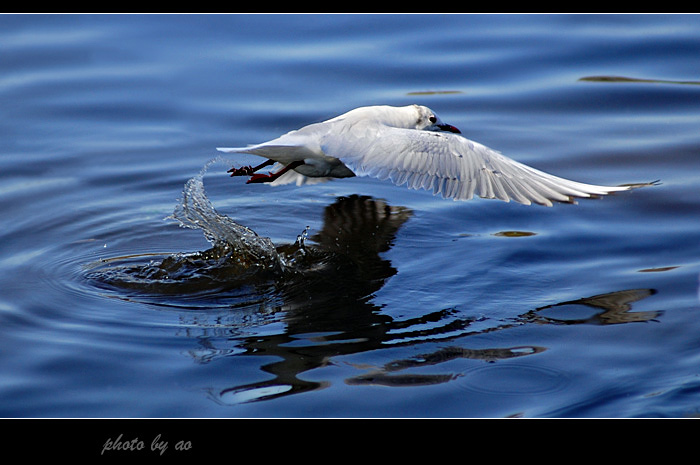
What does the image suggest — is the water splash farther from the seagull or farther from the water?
the seagull

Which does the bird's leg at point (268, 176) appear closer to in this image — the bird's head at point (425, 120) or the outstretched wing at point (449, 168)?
the outstretched wing at point (449, 168)

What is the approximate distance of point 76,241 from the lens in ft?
20.8

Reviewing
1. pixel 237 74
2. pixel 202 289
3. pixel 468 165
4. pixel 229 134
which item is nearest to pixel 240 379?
pixel 202 289

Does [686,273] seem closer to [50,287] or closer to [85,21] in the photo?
[50,287]

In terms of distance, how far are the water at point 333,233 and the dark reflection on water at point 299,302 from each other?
2 cm

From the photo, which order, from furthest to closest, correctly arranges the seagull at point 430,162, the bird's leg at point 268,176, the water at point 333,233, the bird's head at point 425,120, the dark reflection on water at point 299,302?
the bird's head at point 425,120, the bird's leg at point 268,176, the seagull at point 430,162, the dark reflection on water at point 299,302, the water at point 333,233

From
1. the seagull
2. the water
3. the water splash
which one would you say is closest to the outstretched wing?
the seagull

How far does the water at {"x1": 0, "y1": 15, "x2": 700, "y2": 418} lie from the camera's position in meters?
4.53

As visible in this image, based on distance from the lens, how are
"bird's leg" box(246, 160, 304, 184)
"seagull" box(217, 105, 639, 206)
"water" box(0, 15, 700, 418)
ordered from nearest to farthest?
1. "water" box(0, 15, 700, 418)
2. "seagull" box(217, 105, 639, 206)
3. "bird's leg" box(246, 160, 304, 184)

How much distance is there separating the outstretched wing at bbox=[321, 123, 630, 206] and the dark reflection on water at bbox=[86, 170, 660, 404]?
0.66 meters

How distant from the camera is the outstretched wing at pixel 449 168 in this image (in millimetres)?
5746

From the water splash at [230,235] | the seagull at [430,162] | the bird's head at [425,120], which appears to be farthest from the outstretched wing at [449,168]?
the bird's head at [425,120]
